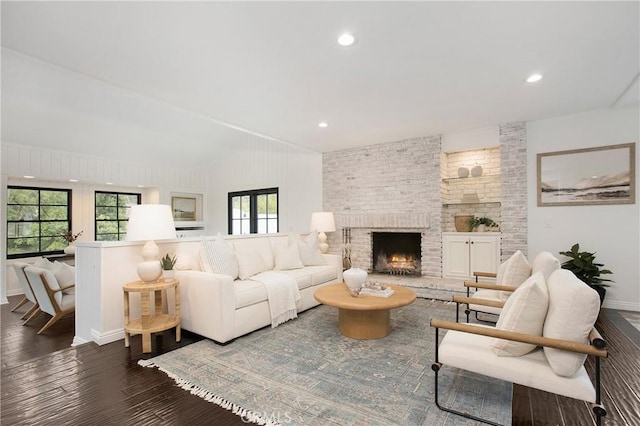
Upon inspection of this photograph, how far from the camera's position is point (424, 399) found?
2.14 metres

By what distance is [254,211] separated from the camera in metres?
7.88

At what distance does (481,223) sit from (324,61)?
12.8ft

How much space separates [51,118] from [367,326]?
5.97 meters

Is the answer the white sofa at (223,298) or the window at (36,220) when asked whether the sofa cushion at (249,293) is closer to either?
the white sofa at (223,298)

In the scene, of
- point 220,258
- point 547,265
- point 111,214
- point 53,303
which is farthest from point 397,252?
point 111,214

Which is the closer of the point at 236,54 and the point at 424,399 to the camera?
the point at 424,399

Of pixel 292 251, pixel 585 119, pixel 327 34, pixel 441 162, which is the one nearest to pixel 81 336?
pixel 292 251

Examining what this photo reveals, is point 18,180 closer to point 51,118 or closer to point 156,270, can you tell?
point 51,118

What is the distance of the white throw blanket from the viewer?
142 inches

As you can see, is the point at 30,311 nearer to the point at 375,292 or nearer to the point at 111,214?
the point at 111,214

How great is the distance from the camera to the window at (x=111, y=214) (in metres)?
6.84

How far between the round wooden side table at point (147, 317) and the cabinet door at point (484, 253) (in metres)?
4.42

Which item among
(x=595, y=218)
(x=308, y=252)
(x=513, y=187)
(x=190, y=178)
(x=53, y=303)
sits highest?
(x=190, y=178)

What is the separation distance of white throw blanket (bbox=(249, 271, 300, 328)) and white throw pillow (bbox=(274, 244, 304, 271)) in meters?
0.49
